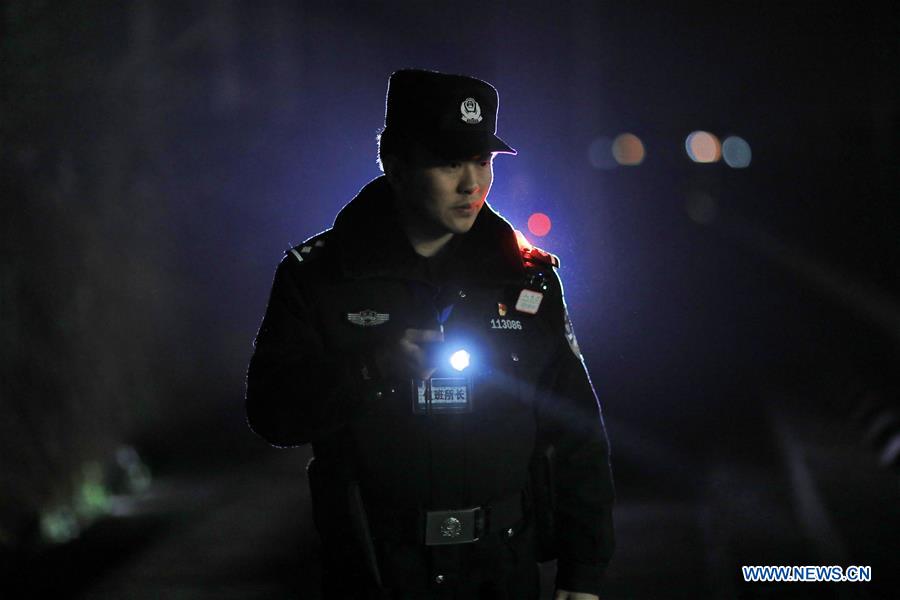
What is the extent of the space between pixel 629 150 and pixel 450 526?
11.4m

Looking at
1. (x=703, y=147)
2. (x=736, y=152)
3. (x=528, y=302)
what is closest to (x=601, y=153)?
(x=736, y=152)

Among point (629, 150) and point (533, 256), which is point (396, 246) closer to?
point (533, 256)

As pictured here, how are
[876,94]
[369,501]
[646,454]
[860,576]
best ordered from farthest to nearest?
[876,94] < [646,454] < [860,576] < [369,501]

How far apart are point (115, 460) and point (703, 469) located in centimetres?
521

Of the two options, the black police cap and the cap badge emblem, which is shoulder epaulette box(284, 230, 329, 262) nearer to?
the black police cap

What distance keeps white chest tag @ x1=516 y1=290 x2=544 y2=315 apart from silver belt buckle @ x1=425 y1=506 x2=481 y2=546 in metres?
0.56

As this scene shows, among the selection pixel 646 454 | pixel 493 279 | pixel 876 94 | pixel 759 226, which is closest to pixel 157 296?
pixel 646 454

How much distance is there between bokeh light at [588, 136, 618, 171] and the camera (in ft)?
32.3

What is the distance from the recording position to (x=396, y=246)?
2609 mm

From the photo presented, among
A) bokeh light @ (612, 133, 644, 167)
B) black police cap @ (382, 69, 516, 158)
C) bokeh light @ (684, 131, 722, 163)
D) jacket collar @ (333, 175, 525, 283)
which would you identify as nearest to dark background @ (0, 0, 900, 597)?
bokeh light @ (612, 133, 644, 167)

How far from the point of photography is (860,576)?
18.4ft

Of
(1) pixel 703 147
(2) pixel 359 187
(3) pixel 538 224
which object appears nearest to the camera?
(3) pixel 538 224

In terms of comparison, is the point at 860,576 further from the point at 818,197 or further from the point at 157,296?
the point at 818,197

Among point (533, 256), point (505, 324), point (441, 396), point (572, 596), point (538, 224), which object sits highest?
point (533, 256)
